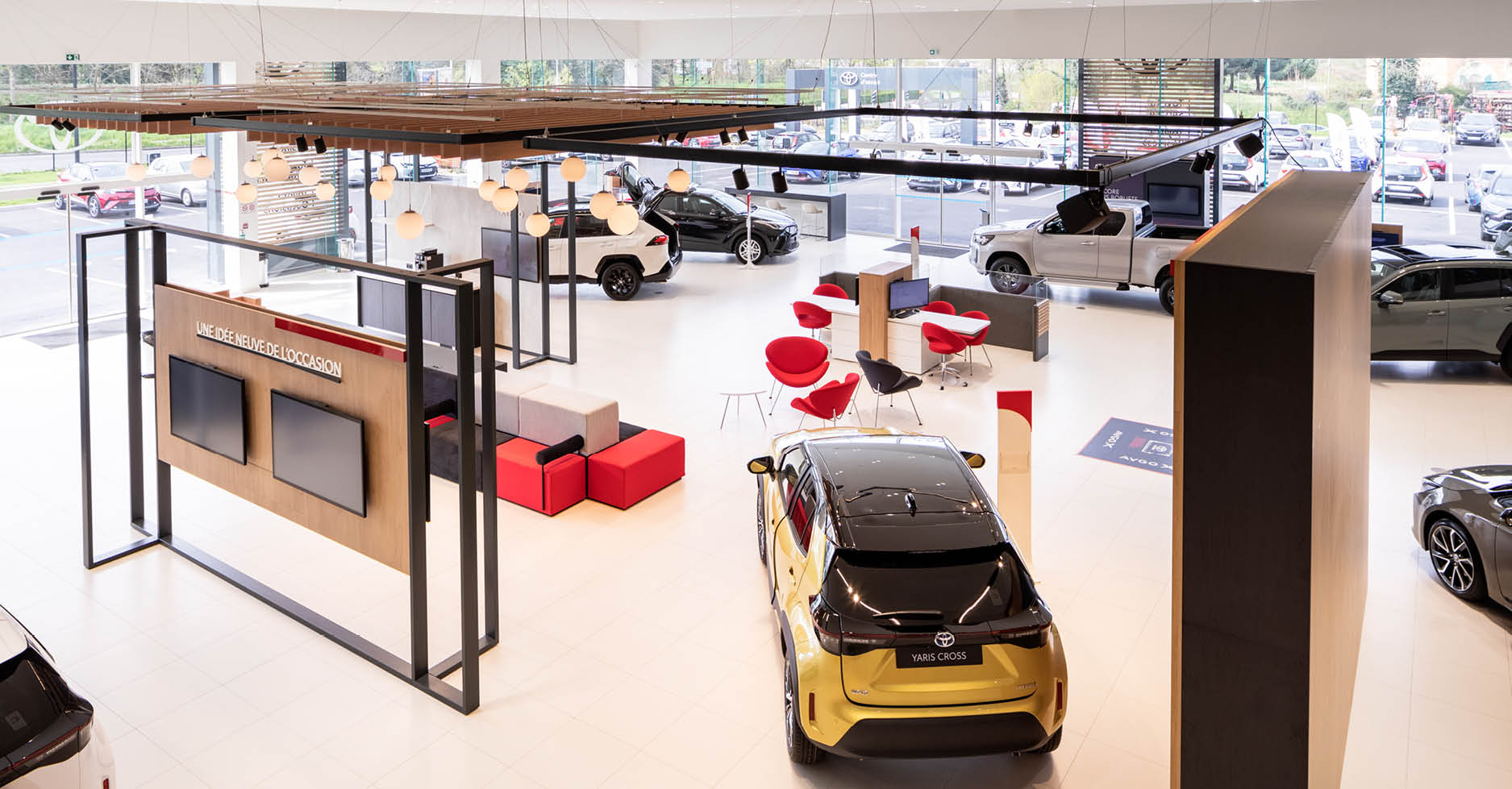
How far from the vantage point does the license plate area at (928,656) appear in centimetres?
509

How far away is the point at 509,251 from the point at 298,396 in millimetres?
6346

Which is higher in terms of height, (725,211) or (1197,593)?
(725,211)

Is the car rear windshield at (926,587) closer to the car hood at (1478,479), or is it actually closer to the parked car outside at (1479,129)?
the car hood at (1478,479)

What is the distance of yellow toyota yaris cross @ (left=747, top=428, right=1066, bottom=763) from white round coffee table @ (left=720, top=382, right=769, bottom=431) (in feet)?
16.9

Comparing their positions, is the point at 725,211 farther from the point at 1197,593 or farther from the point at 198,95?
the point at 1197,593

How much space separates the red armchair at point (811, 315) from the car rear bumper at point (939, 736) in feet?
27.1

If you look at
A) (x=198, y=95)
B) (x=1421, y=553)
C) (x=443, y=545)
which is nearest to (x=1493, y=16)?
(x=1421, y=553)

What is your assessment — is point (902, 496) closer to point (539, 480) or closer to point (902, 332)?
point (539, 480)

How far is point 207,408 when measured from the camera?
23.9 ft

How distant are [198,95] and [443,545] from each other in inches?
228

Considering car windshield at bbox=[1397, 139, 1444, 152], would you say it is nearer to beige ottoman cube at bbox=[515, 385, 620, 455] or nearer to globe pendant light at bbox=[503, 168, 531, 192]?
beige ottoman cube at bbox=[515, 385, 620, 455]

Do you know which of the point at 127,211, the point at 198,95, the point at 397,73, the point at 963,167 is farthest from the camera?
the point at 397,73

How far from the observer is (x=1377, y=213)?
16594mm

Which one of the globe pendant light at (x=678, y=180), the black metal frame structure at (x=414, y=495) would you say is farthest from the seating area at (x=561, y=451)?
the globe pendant light at (x=678, y=180)
